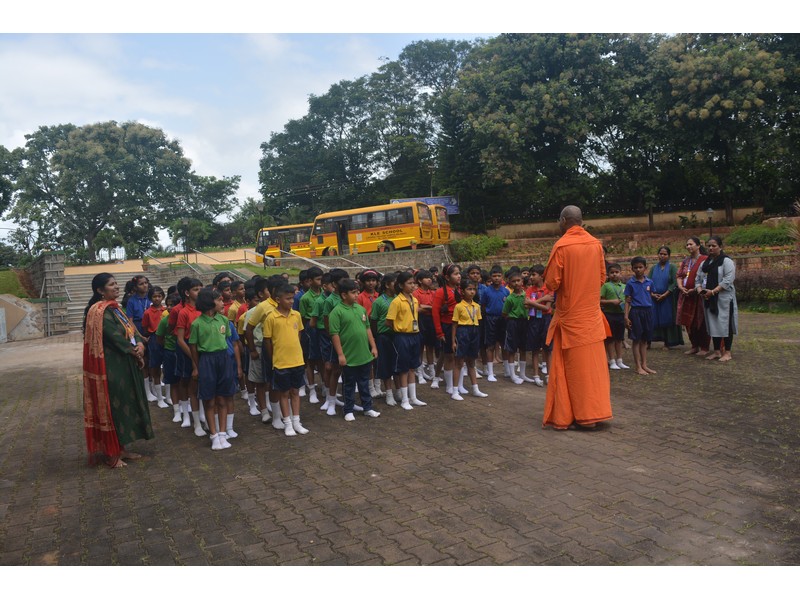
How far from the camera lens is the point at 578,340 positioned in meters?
5.71

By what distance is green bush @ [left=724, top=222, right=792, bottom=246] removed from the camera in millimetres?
20078

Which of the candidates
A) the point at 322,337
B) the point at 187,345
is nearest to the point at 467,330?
the point at 322,337

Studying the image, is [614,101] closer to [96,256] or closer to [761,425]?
[761,425]

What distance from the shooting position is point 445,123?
33.0 meters

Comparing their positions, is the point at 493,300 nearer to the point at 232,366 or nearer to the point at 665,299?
the point at 665,299

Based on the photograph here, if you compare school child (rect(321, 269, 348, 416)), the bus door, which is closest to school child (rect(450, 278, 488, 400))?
school child (rect(321, 269, 348, 416))

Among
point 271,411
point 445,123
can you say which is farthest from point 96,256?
point 271,411

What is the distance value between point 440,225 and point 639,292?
68.5ft

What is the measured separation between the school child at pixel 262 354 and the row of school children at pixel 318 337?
1 cm

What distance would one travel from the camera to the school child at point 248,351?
274 inches

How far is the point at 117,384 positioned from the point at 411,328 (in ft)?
10.2

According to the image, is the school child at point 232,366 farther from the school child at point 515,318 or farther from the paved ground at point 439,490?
the school child at point 515,318

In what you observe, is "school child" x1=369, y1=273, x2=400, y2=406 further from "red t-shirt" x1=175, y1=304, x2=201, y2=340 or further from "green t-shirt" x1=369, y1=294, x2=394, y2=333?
"red t-shirt" x1=175, y1=304, x2=201, y2=340

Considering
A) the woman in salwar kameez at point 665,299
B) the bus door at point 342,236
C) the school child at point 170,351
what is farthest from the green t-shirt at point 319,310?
the bus door at point 342,236
